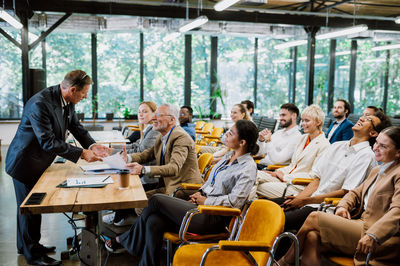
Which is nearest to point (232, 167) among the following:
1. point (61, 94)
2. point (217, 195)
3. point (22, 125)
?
point (217, 195)

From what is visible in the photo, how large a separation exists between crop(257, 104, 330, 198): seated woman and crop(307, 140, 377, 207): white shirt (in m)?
0.31

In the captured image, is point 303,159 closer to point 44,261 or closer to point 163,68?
point 44,261

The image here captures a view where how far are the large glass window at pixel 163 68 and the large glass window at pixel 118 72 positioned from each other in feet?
1.03

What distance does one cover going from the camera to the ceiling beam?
25.5ft

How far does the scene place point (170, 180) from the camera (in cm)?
297

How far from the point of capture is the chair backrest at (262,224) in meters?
1.84

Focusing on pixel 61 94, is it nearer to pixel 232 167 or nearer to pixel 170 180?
pixel 170 180

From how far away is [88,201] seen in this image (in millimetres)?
1988

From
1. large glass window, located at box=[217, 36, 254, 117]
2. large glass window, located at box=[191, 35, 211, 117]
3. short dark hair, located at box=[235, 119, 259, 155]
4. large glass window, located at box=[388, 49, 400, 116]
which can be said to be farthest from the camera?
large glass window, located at box=[388, 49, 400, 116]

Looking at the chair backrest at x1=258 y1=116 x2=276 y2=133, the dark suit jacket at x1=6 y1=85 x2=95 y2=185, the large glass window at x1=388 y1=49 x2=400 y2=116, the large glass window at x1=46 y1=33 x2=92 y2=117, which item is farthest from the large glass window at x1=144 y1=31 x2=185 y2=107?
the dark suit jacket at x1=6 y1=85 x2=95 y2=185

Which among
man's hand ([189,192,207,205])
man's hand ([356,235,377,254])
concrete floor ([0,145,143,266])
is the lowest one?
concrete floor ([0,145,143,266])

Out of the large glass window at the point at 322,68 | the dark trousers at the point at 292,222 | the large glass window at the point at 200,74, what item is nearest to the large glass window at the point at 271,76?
the large glass window at the point at 322,68

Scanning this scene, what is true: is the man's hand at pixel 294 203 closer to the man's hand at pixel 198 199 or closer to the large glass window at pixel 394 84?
the man's hand at pixel 198 199

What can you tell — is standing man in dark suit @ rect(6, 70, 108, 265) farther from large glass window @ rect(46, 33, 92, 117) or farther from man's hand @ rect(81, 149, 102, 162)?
large glass window @ rect(46, 33, 92, 117)
